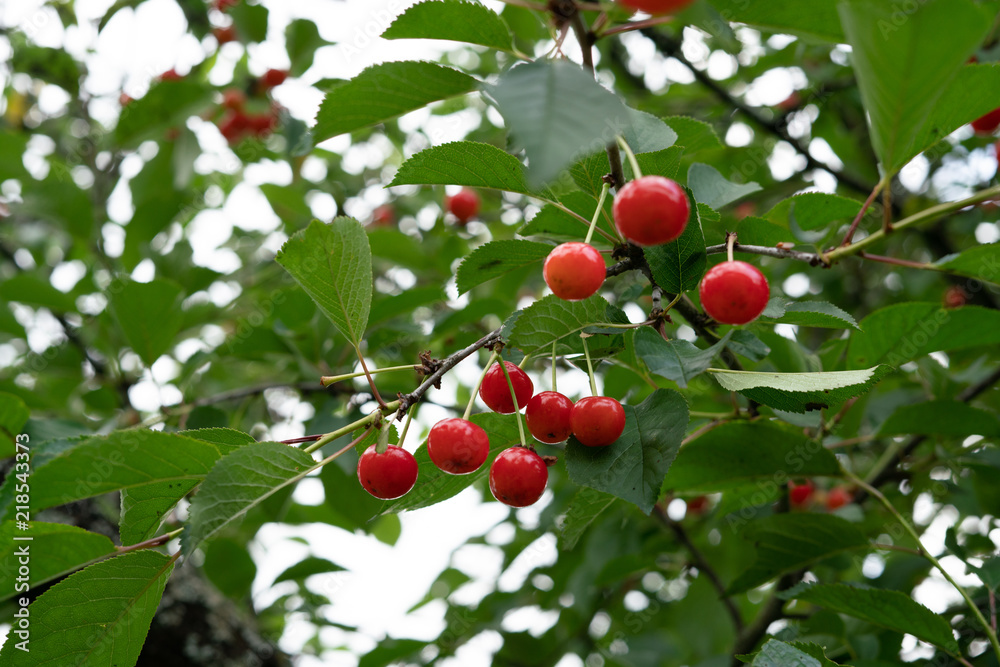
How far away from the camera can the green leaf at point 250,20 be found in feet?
11.6

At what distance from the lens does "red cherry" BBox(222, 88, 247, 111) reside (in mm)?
4090

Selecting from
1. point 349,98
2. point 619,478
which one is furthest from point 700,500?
point 349,98

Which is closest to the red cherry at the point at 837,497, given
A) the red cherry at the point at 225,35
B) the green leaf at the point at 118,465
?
the green leaf at the point at 118,465

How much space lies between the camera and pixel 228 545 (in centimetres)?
280

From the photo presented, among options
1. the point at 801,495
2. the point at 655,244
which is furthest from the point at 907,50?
the point at 801,495

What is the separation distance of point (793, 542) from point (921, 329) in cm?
62

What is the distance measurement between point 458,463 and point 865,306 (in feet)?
10.6

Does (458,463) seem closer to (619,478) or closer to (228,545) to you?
(619,478)

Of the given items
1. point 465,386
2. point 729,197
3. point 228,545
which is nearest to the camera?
point 729,197

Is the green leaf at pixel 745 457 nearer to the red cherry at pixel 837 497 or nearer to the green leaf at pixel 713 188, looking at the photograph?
the green leaf at pixel 713 188

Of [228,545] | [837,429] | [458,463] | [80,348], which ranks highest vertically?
[458,463]

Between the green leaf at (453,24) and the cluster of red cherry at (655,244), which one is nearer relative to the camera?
the cluster of red cherry at (655,244)

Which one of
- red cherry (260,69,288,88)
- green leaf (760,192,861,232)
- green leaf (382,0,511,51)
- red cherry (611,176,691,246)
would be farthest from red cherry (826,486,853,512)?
red cherry (260,69,288,88)

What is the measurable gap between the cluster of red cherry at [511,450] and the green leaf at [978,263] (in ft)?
2.12
